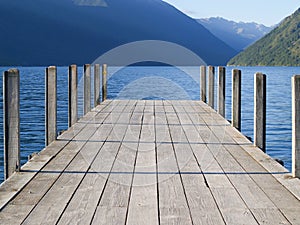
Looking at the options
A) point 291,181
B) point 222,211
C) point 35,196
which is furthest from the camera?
point 291,181

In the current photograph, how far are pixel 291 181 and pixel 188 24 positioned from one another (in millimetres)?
171059

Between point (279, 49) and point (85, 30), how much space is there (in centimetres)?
5651

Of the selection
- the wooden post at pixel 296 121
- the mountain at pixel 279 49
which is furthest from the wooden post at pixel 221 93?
the mountain at pixel 279 49

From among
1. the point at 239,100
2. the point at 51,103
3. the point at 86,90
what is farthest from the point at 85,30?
the point at 51,103

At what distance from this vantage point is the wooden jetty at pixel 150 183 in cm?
306

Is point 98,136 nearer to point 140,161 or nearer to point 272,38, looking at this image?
point 140,161

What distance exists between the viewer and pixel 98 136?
20.1 feet

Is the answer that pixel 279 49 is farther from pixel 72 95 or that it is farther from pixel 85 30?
pixel 72 95

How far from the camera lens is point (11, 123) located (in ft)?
13.6

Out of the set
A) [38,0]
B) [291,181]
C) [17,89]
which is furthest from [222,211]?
[38,0]

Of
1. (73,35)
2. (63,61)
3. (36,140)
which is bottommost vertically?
(36,140)

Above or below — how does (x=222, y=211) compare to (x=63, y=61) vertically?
below

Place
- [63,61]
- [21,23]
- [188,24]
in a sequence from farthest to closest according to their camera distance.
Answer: [188,24] → [21,23] → [63,61]

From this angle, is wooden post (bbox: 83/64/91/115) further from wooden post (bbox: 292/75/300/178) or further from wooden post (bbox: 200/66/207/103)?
wooden post (bbox: 292/75/300/178)
